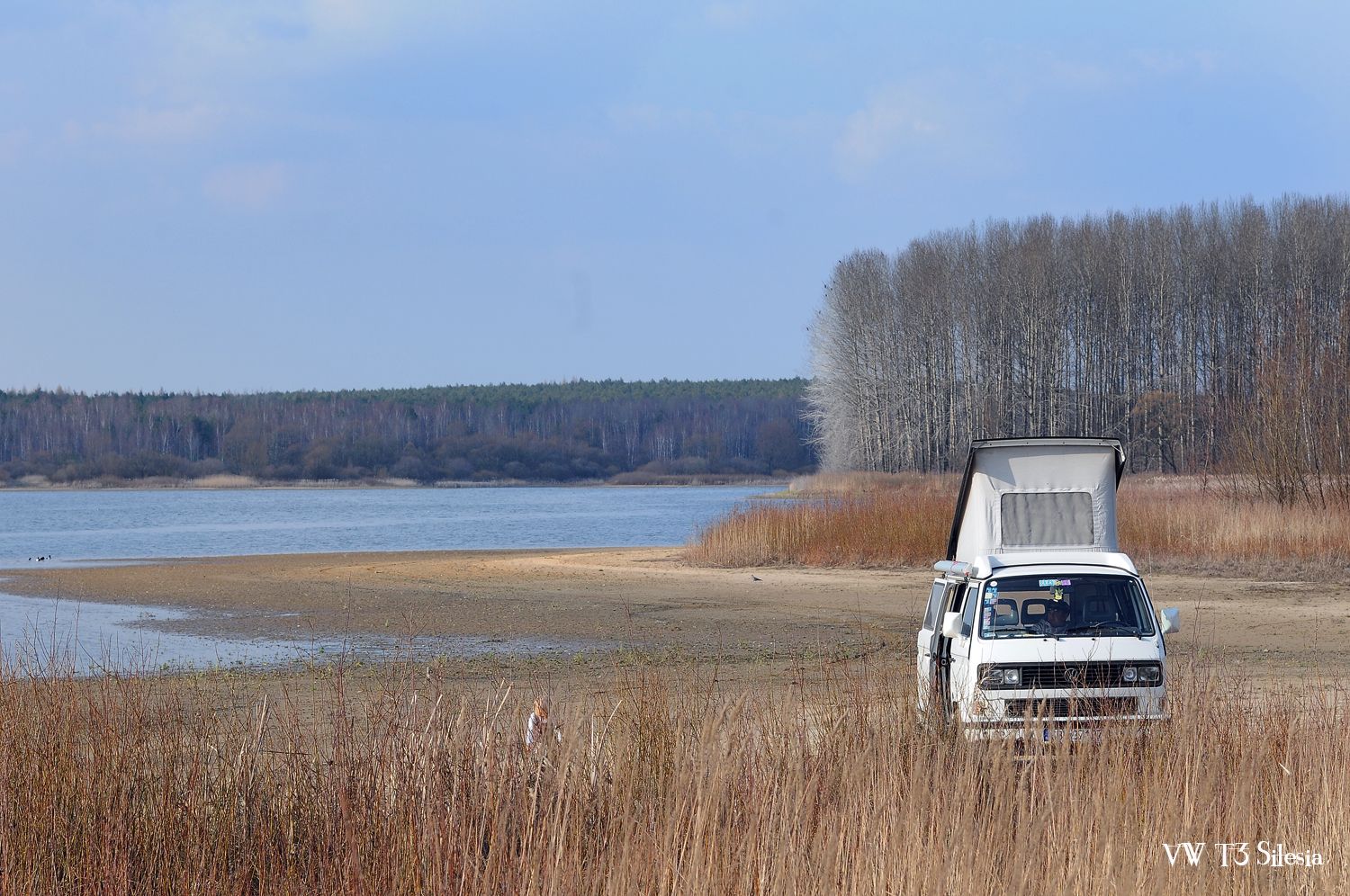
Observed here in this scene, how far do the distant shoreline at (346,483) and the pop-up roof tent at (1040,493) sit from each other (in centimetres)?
12457

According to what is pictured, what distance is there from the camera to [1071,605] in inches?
384

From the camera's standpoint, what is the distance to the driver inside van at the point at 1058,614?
960 centimetres

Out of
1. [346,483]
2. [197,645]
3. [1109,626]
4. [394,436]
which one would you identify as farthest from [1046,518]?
[394,436]

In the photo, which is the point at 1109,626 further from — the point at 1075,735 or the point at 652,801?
the point at 652,801

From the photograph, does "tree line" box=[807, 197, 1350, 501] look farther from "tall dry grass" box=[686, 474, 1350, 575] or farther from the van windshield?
the van windshield

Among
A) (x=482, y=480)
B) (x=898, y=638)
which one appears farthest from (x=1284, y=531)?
(x=482, y=480)

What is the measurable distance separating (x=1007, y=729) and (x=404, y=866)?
333cm

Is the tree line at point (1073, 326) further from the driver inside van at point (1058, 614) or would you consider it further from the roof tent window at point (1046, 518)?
the driver inside van at point (1058, 614)

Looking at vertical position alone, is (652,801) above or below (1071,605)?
below

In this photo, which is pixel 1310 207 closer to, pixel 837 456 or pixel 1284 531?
pixel 837 456

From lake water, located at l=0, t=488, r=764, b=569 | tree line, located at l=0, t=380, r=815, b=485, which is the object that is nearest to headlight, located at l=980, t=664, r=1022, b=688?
lake water, located at l=0, t=488, r=764, b=569

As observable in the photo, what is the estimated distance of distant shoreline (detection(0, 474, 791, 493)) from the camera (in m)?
145

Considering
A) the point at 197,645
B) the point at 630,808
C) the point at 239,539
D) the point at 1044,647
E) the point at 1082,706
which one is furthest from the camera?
the point at 239,539

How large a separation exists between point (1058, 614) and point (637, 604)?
1581 centimetres
